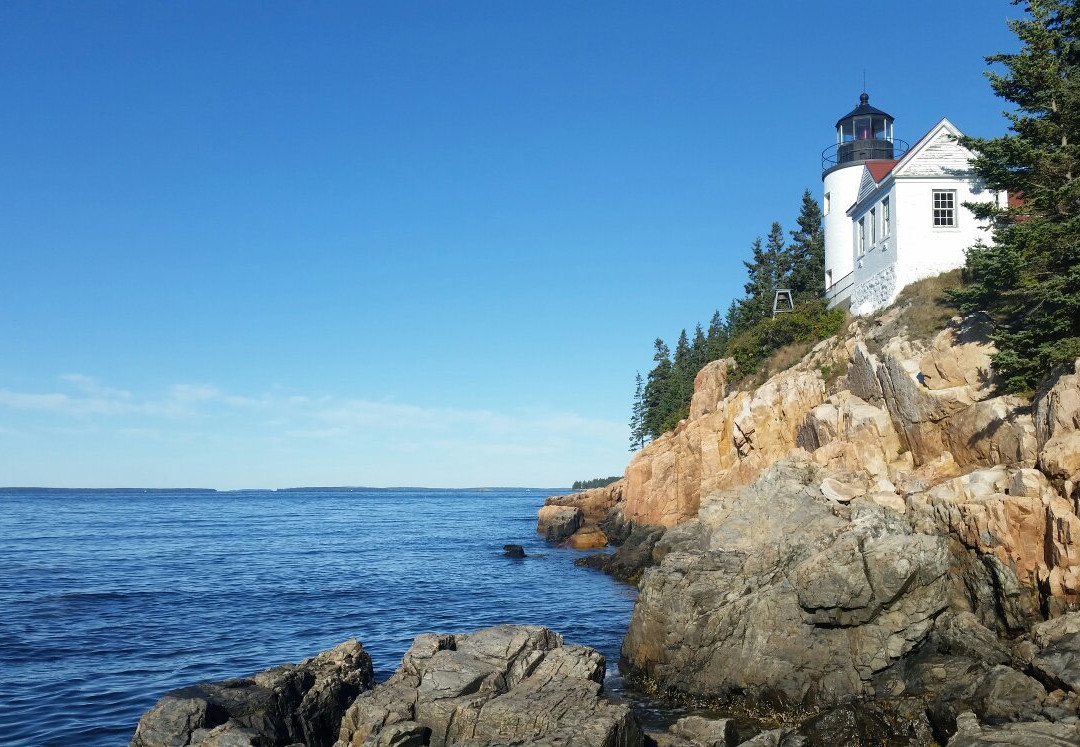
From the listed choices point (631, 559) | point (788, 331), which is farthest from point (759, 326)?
point (631, 559)

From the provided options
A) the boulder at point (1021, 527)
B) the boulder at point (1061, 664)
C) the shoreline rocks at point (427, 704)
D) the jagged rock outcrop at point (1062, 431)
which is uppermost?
the jagged rock outcrop at point (1062, 431)

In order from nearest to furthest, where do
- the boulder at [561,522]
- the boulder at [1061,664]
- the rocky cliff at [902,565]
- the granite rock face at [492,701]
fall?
1. the granite rock face at [492,701]
2. the boulder at [1061,664]
3. the rocky cliff at [902,565]
4. the boulder at [561,522]

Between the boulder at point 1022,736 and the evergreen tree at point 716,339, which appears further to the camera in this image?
the evergreen tree at point 716,339

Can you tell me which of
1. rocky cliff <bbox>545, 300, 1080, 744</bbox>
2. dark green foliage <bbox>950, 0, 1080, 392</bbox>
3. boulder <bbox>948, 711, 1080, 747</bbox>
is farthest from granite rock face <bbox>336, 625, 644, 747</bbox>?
dark green foliage <bbox>950, 0, 1080, 392</bbox>

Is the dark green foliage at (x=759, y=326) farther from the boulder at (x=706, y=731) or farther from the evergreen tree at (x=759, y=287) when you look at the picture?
the boulder at (x=706, y=731)

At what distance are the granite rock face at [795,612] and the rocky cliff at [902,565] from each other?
0.12 ft

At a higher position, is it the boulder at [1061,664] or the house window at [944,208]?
the house window at [944,208]

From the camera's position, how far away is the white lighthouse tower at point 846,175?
44812 mm

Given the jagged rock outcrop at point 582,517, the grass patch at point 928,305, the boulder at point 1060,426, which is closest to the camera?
the boulder at point 1060,426

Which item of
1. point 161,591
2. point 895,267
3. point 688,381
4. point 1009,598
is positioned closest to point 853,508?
point 1009,598

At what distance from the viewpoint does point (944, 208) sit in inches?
1412

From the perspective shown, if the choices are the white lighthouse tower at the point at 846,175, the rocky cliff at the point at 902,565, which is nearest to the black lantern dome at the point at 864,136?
the white lighthouse tower at the point at 846,175

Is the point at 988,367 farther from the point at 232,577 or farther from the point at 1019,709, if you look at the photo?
the point at 232,577

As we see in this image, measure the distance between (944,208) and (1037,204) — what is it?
12223 mm
